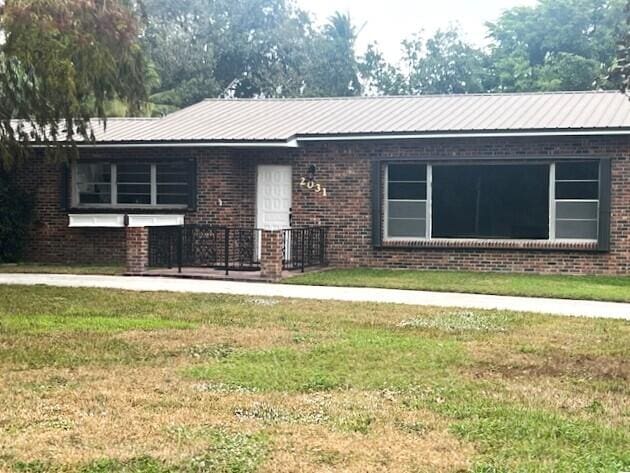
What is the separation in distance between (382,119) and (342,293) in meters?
5.92

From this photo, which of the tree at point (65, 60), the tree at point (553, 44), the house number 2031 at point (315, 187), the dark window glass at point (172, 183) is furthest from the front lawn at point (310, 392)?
the tree at point (553, 44)

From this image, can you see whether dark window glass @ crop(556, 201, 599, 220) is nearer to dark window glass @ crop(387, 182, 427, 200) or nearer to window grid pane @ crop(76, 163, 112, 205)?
dark window glass @ crop(387, 182, 427, 200)

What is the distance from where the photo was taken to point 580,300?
40.2ft

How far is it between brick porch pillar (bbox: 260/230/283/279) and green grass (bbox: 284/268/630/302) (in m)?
0.31

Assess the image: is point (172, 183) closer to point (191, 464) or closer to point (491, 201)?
point (491, 201)

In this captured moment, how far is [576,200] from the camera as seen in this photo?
16.0m

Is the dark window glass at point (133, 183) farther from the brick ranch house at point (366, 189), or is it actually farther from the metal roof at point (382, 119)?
the metal roof at point (382, 119)

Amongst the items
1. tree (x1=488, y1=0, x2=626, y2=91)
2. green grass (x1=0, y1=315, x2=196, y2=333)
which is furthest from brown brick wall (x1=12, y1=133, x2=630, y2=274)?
tree (x1=488, y1=0, x2=626, y2=91)

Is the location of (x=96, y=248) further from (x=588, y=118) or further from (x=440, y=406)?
A: (x=440, y=406)

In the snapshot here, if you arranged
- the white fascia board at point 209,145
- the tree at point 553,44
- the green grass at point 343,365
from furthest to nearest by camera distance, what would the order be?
the tree at point 553,44 → the white fascia board at point 209,145 → the green grass at point 343,365

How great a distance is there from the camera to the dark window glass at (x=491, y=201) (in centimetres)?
1636

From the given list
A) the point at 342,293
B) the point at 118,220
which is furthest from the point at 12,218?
the point at 342,293

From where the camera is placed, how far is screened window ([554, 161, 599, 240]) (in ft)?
52.2

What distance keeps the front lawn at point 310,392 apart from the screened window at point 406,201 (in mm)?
6642
